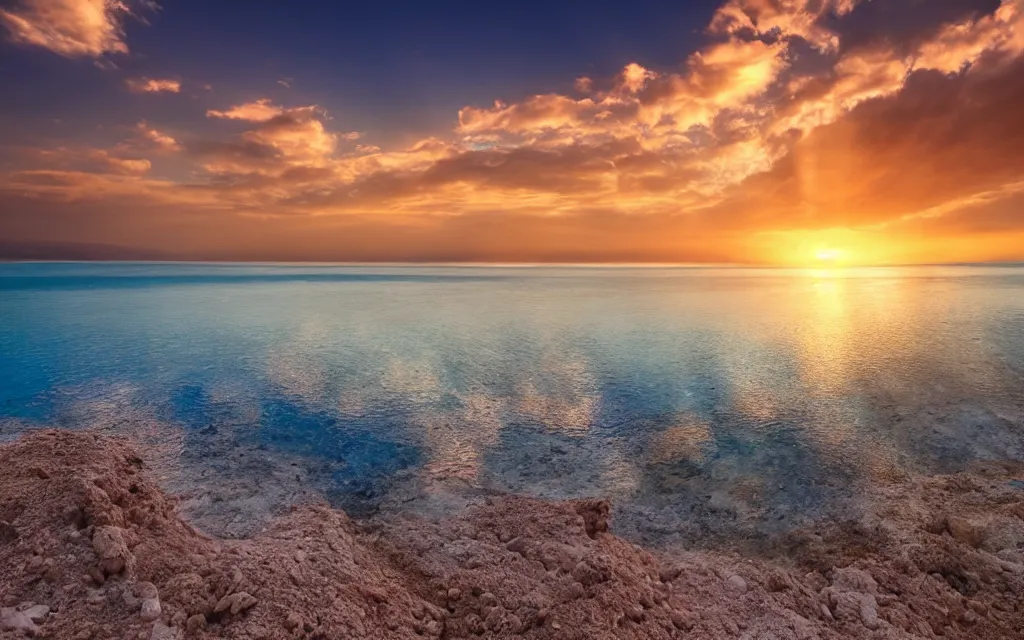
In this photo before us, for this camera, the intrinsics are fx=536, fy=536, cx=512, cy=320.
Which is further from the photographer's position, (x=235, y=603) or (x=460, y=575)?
(x=460, y=575)

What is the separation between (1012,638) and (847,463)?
3.98 meters

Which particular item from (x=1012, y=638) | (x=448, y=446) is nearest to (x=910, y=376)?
(x=1012, y=638)

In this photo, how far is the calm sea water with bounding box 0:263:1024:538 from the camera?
8297 millimetres

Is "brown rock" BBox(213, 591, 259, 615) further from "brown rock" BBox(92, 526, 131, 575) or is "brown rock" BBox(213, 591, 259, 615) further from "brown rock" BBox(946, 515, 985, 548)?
"brown rock" BBox(946, 515, 985, 548)

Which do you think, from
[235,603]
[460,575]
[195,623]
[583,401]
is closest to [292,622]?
[235,603]

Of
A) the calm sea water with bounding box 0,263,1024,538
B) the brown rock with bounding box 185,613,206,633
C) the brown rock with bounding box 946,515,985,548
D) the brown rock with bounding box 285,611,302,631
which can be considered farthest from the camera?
the calm sea water with bounding box 0,263,1024,538

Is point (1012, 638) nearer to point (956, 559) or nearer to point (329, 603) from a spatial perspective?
point (956, 559)

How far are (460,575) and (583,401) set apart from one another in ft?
23.7

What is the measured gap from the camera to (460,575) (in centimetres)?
549

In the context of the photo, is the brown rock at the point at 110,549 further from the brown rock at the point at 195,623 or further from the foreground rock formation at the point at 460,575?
the brown rock at the point at 195,623

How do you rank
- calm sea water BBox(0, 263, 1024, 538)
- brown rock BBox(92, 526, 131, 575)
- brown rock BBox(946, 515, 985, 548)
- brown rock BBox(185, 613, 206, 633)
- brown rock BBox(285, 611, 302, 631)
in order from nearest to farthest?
brown rock BBox(185, 613, 206, 633) < brown rock BBox(285, 611, 302, 631) < brown rock BBox(92, 526, 131, 575) < brown rock BBox(946, 515, 985, 548) < calm sea water BBox(0, 263, 1024, 538)

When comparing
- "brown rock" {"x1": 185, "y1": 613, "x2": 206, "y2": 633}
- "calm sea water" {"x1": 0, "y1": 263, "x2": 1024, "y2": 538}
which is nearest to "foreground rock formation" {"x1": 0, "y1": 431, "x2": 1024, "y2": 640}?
"brown rock" {"x1": 185, "y1": 613, "x2": 206, "y2": 633}

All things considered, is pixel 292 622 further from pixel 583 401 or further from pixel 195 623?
pixel 583 401

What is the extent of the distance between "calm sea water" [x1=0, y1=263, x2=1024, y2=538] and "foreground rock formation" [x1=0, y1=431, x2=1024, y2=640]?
1181mm
